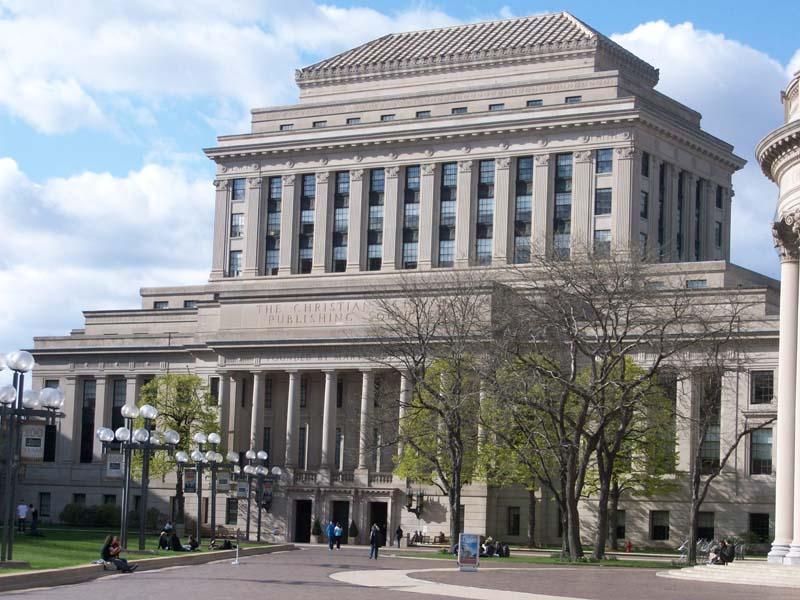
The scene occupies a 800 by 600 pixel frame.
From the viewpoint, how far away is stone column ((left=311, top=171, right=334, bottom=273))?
13250 centimetres

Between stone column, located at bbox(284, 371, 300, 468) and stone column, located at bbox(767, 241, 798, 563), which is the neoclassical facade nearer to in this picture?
stone column, located at bbox(767, 241, 798, 563)

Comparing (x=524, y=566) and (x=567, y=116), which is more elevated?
(x=567, y=116)

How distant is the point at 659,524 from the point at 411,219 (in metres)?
40.2

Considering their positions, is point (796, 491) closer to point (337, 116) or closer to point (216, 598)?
point (216, 598)

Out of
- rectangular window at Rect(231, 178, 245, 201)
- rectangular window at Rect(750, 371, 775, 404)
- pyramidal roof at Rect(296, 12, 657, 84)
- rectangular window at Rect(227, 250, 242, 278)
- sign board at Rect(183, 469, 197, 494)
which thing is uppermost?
pyramidal roof at Rect(296, 12, 657, 84)

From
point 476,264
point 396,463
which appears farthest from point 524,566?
point 476,264

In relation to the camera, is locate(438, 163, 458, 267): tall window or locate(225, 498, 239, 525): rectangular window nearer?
locate(225, 498, 239, 525): rectangular window

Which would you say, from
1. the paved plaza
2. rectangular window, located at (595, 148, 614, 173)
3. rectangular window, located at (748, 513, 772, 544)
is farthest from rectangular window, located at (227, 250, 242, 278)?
the paved plaza

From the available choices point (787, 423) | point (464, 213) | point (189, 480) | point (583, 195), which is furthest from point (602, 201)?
point (787, 423)

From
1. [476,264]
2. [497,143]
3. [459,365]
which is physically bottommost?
[459,365]

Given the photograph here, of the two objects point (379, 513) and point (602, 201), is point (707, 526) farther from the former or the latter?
point (602, 201)

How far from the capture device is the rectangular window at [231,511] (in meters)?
112

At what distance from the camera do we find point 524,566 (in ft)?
219

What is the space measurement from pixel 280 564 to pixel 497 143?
71337 millimetres
